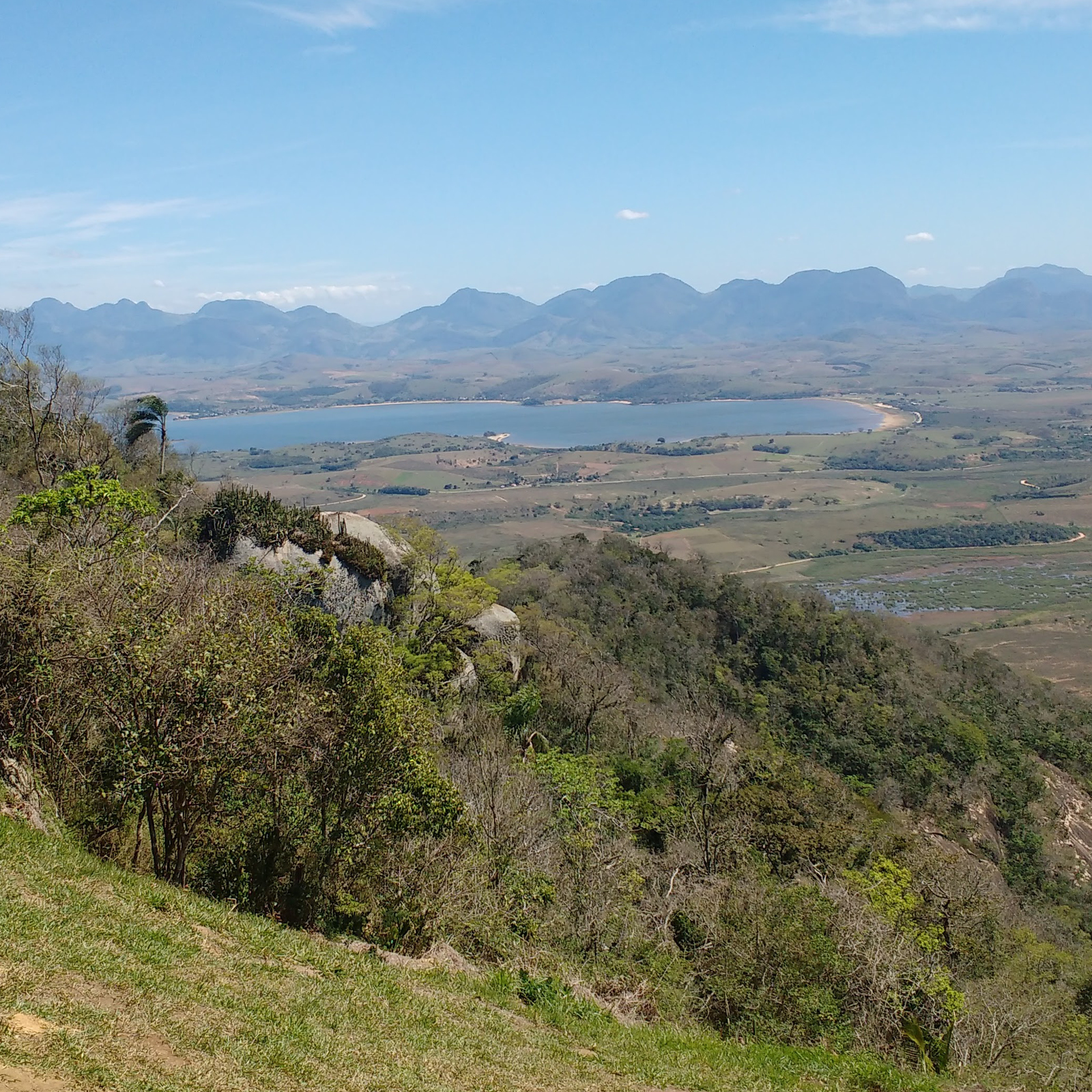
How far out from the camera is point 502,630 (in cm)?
3372

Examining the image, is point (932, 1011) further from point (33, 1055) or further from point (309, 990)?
point (33, 1055)

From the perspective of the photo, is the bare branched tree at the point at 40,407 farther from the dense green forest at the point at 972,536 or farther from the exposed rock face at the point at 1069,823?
the dense green forest at the point at 972,536

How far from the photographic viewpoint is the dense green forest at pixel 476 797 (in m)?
12.1

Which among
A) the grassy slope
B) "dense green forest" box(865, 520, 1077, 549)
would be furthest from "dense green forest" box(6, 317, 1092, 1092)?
"dense green forest" box(865, 520, 1077, 549)

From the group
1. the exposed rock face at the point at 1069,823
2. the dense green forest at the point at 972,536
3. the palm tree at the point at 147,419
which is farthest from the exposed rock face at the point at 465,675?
the dense green forest at the point at 972,536

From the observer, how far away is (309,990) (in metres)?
10.7

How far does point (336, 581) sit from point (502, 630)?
779 cm

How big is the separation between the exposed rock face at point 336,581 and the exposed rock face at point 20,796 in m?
13.6

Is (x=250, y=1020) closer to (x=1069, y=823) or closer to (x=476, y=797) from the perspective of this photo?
(x=476, y=797)

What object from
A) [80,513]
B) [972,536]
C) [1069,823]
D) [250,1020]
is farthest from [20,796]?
[972,536]

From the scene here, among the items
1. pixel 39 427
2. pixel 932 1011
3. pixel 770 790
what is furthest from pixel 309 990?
pixel 39 427

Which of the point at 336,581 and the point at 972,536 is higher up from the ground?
the point at 336,581

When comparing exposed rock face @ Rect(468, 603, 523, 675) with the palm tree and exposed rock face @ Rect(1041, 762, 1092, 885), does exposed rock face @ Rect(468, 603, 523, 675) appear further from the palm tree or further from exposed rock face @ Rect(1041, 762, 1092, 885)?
exposed rock face @ Rect(1041, 762, 1092, 885)

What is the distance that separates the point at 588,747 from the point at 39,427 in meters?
25.3
